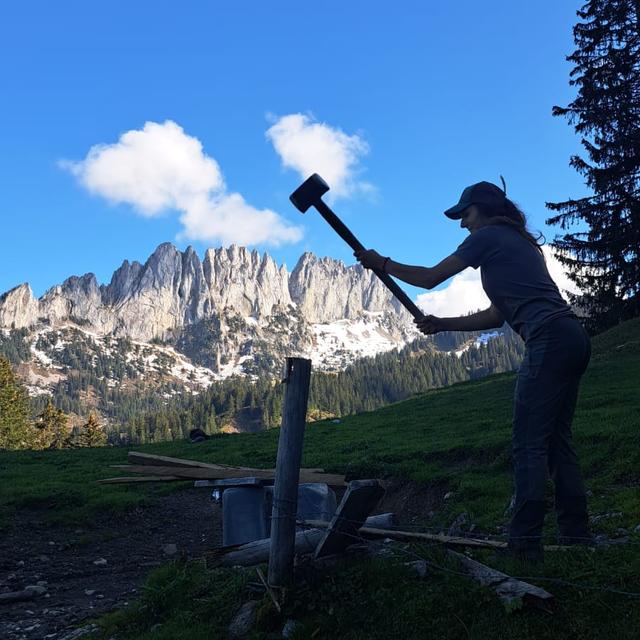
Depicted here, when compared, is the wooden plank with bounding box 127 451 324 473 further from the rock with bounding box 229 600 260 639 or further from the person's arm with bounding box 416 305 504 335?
the person's arm with bounding box 416 305 504 335

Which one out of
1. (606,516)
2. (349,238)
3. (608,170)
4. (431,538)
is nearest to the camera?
(431,538)

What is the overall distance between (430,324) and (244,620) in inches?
139

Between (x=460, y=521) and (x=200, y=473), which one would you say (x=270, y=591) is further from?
(x=200, y=473)

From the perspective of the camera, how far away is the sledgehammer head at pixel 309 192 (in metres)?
6.38

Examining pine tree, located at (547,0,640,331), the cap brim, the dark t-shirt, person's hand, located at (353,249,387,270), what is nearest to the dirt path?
person's hand, located at (353,249,387,270)

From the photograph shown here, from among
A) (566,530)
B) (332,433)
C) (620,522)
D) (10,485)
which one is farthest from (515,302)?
(332,433)

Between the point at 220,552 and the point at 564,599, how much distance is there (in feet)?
12.2

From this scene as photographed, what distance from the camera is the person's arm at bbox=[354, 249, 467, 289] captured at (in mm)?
5324

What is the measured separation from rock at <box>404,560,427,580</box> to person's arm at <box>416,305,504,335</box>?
2358 mm

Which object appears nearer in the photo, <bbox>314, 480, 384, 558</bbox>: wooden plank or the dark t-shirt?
the dark t-shirt

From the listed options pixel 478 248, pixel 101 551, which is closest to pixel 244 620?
pixel 478 248

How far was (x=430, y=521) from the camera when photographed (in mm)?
10281

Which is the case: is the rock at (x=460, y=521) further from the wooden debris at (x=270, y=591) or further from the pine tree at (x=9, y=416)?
the pine tree at (x=9, y=416)

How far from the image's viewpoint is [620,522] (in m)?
7.09
